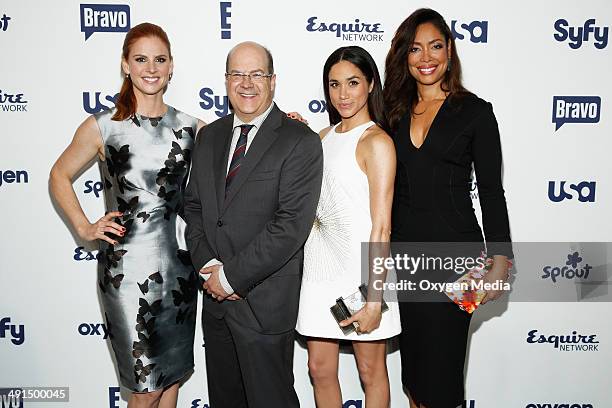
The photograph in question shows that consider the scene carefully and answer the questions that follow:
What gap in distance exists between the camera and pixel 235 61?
6.50ft

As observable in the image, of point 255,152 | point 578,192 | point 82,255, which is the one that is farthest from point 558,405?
point 82,255

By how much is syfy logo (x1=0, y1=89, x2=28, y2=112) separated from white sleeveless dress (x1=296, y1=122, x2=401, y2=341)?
1.62 meters

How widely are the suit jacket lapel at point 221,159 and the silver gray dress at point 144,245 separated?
0.65ft

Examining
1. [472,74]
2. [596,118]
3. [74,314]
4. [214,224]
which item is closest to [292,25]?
[472,74]

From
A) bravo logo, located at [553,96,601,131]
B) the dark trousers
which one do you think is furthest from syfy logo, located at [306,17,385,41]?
the dark trousers

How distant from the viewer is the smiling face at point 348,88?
1999 mm

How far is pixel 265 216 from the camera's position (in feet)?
6.37

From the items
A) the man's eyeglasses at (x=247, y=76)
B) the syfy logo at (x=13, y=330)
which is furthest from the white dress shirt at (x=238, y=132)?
the syfy logo at (x=13, y=330)

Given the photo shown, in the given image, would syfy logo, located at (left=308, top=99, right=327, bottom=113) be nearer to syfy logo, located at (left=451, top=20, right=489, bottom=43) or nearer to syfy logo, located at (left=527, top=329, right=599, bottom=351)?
syfy logo, located at (left=451, top=20, right=489, bottom=43)

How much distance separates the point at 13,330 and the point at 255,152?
6.00 ft

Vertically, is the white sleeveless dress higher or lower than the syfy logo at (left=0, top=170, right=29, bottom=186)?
lower

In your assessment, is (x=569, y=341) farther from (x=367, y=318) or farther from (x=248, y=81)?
(x=248, y=81)

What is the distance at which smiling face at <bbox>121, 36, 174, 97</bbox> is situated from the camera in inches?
81.8

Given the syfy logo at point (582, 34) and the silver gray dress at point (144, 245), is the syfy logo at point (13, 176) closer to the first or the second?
the silver gray dress at point (144, 245)
